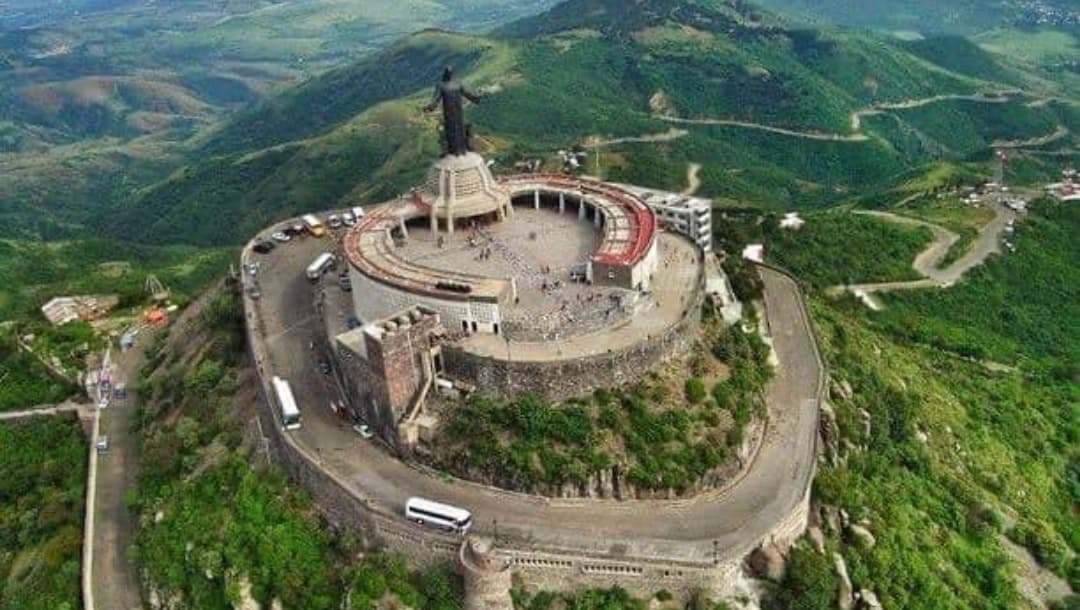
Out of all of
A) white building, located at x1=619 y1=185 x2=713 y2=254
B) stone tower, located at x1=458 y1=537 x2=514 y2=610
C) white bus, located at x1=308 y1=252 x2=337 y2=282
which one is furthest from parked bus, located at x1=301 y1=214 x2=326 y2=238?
stone tower, located at x1=458 y1=537 x2=514 y2=610

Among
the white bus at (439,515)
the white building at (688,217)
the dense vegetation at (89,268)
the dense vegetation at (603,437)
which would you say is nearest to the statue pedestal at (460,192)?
the white building at (688,217)

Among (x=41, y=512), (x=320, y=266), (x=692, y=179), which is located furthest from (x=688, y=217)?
(x=692, y=179)

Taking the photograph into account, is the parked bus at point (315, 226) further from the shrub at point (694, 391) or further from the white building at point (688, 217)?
the shrub at point (694, 391)

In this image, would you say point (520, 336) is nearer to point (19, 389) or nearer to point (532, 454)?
point (532, 454)

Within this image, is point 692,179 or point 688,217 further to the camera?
point 692,179

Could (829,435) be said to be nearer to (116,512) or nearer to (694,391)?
(694,391)

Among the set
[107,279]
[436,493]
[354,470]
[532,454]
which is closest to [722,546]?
[532,454]

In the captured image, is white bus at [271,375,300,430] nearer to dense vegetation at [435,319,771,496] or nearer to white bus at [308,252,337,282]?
dense vegetation at [435,319,771,496]
